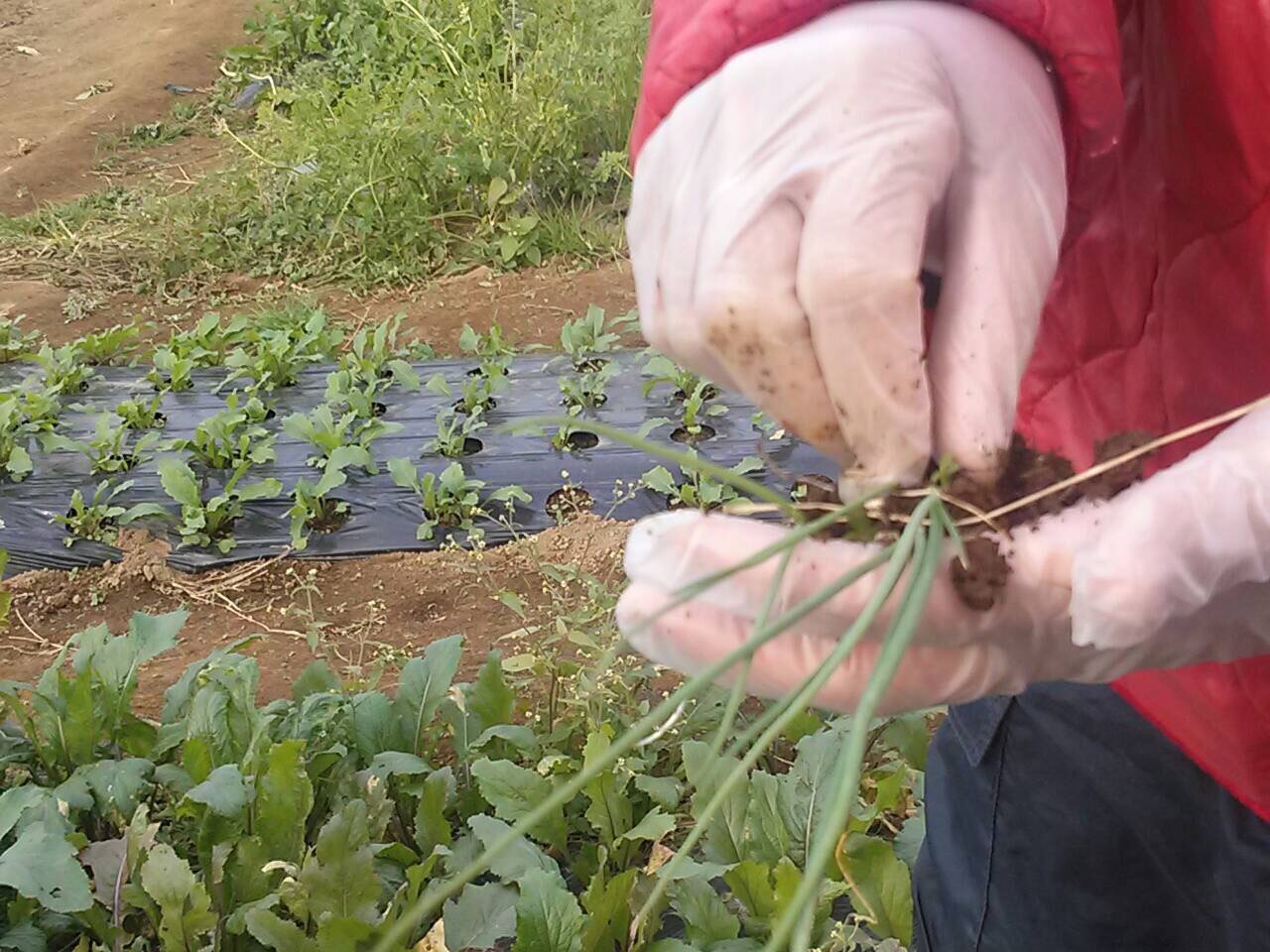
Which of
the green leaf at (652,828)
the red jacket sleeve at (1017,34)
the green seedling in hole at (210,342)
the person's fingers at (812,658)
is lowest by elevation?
the green seedling in hole at (210,342)

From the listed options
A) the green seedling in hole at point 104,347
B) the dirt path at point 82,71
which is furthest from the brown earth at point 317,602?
the dirt path at point 82,71

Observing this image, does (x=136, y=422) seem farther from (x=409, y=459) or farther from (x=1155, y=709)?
(x=1155, y=709)

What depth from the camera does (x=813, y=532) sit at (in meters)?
0.72

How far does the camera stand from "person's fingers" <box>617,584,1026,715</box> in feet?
2.33

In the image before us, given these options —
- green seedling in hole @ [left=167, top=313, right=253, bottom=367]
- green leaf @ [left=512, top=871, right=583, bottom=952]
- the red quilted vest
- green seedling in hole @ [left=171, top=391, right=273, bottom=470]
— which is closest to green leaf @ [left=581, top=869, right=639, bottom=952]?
green leaf @ [left=512, top=871, right=583, bottom=952]

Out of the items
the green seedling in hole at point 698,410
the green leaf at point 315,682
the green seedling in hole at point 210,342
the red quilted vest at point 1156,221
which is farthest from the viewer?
the green seedling in hole at point 210,342

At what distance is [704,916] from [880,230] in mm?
1120

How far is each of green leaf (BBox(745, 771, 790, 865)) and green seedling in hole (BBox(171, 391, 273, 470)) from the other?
178cm

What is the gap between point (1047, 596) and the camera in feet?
2.24

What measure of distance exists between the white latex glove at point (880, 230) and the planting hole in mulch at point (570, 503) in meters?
2.04

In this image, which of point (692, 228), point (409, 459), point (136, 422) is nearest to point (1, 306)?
point (136, 422)

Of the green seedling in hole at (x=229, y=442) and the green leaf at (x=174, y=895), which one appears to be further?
the green seedling in hole at (x=229, y=442)

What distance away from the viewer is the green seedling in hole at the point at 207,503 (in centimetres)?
282

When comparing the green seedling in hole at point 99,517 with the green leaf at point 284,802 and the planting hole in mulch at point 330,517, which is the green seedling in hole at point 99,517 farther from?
the green leaf at point 284,802
